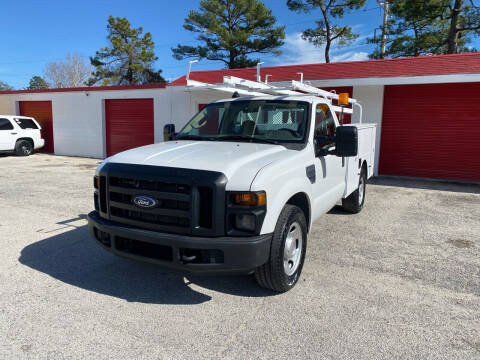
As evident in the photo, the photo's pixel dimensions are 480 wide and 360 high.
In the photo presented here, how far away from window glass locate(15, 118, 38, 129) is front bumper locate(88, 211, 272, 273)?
15.6 m

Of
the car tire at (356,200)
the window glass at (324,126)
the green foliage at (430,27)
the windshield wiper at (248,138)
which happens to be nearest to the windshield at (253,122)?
the windshield wiper at (248,138)

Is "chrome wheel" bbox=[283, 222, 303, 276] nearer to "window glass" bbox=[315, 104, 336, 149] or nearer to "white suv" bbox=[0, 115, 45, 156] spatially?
"window glass" bbox=[315, 104, 336, 149]

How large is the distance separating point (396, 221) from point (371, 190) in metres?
3.20

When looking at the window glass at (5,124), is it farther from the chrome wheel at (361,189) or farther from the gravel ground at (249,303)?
the chrome wheel at (361,189)

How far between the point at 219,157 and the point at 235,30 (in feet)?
94.1

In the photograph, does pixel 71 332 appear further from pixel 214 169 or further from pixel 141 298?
pixel 214 169

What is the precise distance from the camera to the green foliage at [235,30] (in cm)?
2897

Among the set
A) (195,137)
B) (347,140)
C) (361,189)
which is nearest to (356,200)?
(361,189)

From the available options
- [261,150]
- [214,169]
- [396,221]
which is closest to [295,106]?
[261,150]

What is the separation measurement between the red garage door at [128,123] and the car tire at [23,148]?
347 cm

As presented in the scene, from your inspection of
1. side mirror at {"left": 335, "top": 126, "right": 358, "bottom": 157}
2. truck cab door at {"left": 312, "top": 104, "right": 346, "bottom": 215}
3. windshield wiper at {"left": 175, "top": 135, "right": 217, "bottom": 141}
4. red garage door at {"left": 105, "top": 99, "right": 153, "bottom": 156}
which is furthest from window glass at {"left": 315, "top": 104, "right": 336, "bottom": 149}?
red garage door at {"left": 105, "top": 99, "right": 153, "bottom": 156}

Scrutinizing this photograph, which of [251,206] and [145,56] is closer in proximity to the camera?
[251,206]

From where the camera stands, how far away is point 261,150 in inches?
150

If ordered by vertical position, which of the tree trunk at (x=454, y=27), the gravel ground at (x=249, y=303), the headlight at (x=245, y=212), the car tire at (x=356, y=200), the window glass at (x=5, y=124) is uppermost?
the tree trunk at (x=454, y=27)
